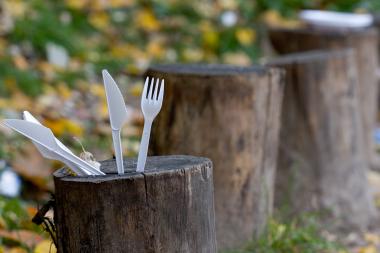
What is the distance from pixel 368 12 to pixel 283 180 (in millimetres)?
4878

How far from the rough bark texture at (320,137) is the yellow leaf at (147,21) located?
349 centimetres

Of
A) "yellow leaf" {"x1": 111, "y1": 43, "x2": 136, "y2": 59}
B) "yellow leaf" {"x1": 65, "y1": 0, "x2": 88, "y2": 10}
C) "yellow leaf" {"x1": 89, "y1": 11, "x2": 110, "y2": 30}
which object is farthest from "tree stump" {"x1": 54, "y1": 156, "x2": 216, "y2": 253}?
"yellow leaf" {"x1": 89, "y1": 11, "x2": 110, "y2": 30}

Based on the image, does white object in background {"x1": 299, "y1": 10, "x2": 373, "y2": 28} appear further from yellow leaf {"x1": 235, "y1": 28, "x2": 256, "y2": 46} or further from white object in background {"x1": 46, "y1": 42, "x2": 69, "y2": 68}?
white object in background {"x1": 46, "y1": 42, "x2": 69, "y2": 68}

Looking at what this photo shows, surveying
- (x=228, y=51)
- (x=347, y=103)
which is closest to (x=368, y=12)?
(x=228, y=51)

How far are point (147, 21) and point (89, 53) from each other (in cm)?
128

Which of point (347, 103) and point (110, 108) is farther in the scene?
point (347, 103)

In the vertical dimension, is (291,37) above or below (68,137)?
above

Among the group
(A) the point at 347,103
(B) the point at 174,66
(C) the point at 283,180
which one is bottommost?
(C) the point at 283,180

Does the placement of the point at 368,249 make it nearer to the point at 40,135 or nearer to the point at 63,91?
the point at 40,135

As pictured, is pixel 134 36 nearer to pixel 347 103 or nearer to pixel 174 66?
pixel 347 103

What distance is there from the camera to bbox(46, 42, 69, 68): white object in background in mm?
6605

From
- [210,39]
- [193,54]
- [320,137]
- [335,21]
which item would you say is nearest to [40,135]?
[320,137]

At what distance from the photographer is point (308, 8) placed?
366 inches

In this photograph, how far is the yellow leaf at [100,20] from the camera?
25.0 feet
